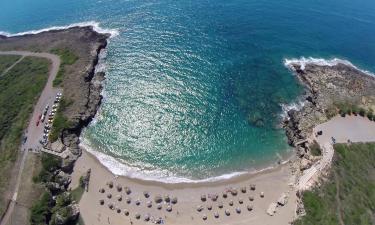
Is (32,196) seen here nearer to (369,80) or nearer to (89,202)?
(89,202)

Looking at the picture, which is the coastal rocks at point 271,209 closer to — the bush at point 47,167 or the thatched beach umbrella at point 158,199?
the thatched beach umbrella at point 158,199

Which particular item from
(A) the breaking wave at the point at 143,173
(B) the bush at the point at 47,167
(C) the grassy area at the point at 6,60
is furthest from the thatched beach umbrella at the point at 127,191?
(C) the grassy area at the point at 6,60

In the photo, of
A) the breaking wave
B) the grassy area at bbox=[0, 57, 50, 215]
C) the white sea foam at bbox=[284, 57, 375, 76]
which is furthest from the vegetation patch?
the grassy area at bbox=[0, 57, 50, 215]

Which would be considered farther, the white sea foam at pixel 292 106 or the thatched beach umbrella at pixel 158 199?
the white sea foam at pixel 292 106

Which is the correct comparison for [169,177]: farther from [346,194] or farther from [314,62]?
[314,62]

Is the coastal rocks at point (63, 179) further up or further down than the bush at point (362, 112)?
further down

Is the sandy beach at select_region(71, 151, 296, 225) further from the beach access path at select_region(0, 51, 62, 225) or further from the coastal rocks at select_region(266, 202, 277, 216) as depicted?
the beach access path at select_region(0, 51, 62, 225)

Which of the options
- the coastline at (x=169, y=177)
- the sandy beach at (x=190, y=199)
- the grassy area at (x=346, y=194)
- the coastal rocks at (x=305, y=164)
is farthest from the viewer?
the coastal rocks at (x=305, y=164)
